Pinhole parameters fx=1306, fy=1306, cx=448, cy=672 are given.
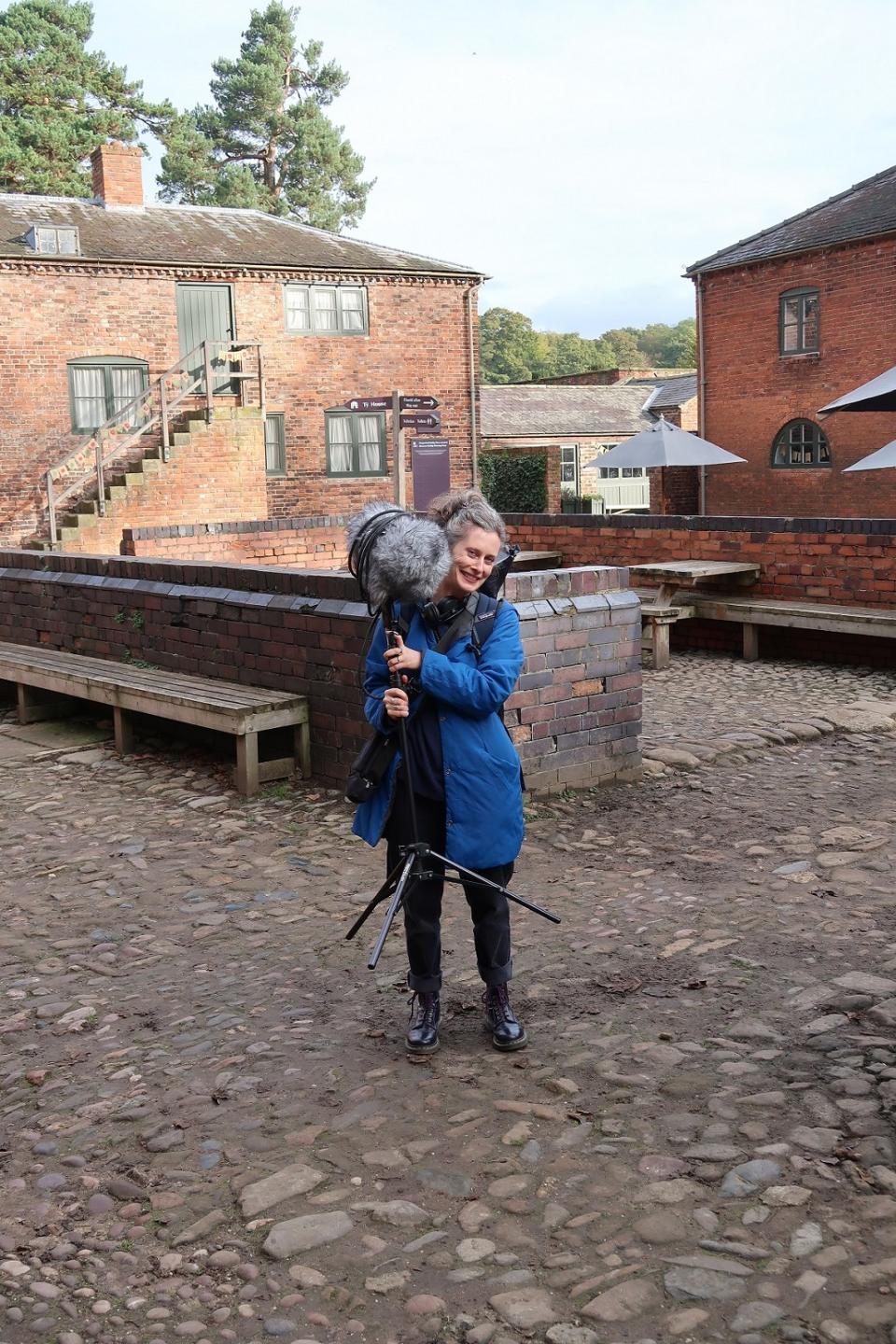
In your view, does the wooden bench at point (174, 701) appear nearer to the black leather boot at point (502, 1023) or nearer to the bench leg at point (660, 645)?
the black leather boot at point (502, 1023)

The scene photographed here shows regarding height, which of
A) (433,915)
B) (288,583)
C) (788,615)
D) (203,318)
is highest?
(203,318)

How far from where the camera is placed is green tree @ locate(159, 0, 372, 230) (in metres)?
52.5

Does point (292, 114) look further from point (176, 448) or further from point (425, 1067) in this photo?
point (425, 1067)

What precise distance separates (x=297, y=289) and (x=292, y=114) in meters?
31.4

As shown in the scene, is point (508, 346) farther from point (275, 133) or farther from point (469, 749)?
point (469, 749)

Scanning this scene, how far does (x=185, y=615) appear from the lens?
8516mm

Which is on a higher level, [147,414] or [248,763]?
[147,414]

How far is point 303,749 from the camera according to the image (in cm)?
745

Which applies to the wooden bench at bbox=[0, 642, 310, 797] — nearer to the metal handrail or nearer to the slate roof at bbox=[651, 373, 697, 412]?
the metal handrail

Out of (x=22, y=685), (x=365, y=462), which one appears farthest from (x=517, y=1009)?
(x=365, y=462)

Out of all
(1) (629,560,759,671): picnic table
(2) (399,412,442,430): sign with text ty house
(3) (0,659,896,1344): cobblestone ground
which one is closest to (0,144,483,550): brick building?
(2) (399,412,442,430): sign with text ty house

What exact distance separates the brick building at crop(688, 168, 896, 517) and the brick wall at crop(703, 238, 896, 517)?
0.02m

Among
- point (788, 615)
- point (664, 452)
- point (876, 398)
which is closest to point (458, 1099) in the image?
point (876, 398)

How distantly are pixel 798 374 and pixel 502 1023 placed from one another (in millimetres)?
22684
